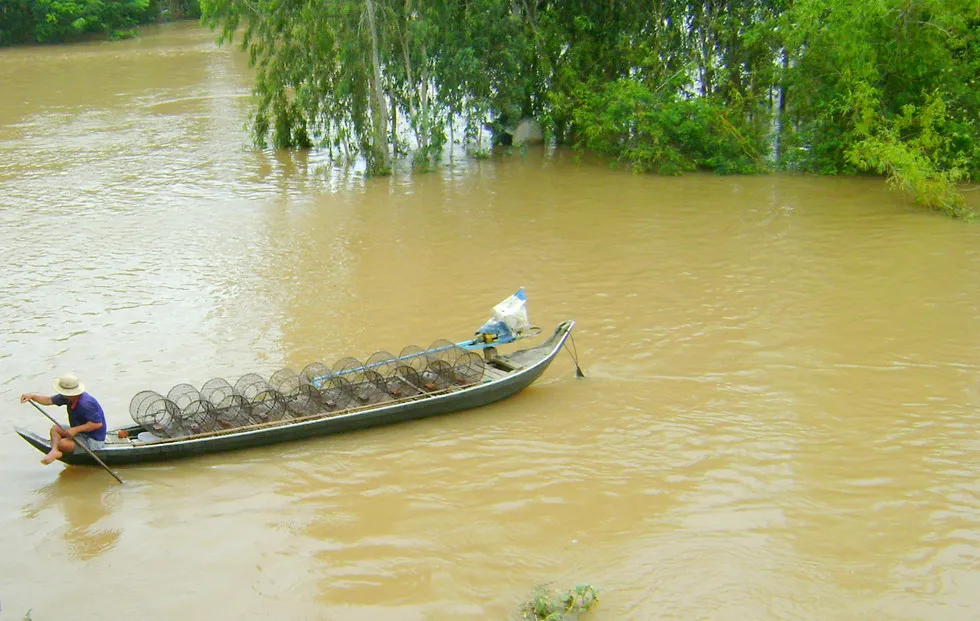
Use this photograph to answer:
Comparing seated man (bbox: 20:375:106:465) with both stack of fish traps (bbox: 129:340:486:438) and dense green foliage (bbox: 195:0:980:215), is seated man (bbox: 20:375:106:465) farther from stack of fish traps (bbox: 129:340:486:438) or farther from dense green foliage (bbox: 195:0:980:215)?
dense green foliage (bbox: 195:0:980:215)

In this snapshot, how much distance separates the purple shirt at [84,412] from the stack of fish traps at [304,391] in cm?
40

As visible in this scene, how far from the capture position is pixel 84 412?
8180mm

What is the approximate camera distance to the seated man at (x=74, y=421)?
803cm

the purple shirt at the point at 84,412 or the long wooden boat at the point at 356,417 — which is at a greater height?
the purple shirt at the point at 84,412

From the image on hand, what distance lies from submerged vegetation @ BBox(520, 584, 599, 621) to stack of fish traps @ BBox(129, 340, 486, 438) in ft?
10.6

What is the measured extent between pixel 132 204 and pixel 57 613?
12294 millimetres

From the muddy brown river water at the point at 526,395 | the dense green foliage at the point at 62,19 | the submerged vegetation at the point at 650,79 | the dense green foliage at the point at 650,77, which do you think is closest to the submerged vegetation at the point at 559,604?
the muddy brown river water at the point at 526,395

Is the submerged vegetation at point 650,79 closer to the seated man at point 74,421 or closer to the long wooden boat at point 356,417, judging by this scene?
the long wooden boat at point 356,417

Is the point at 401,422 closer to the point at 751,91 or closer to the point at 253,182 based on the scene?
the point at 253,182

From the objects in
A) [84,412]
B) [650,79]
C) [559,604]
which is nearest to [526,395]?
[559,604]

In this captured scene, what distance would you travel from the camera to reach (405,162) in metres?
20.4

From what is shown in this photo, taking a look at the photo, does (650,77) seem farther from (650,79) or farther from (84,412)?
(84,412)

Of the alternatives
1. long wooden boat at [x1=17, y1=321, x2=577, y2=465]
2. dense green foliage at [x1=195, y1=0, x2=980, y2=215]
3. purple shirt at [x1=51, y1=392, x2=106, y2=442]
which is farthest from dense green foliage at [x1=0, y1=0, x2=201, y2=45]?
long wooden boat at [x1=17, y1=321, x2=577, y2=465]

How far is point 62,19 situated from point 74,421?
40.4 m
